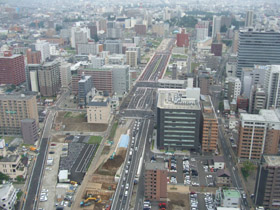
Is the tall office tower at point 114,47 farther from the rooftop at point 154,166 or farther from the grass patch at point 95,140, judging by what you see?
the rooftop at point 154,166

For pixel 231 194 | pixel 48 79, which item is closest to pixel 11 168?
pixel 231 194

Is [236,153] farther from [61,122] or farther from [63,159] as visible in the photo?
[61,122]

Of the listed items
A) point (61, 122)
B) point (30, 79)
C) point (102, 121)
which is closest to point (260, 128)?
point (102, 121)

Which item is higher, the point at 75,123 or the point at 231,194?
the point at 231,194

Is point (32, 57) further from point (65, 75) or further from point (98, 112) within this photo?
point (98, 112)

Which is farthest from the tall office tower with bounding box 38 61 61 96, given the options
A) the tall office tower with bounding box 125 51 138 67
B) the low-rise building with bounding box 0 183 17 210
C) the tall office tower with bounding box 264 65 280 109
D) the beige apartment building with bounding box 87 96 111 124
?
the tall office tower with bounding box 264 65 280 109

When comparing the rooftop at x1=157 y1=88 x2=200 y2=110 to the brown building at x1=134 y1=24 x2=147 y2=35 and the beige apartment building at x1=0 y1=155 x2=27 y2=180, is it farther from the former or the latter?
the brown building at x1=134 y1=24 x2=147 y2=35
